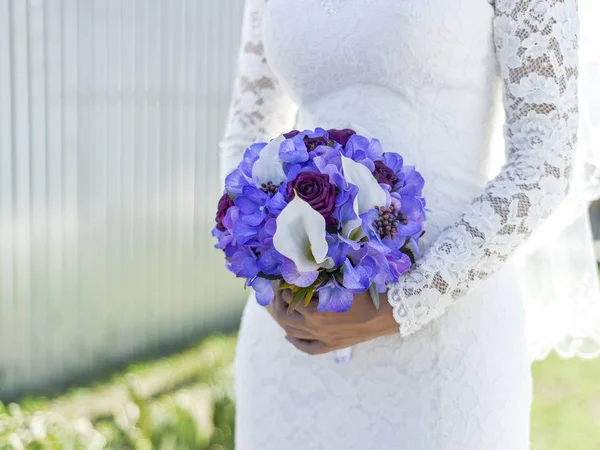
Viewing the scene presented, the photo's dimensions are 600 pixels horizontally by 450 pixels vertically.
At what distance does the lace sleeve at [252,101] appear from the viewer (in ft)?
6.91

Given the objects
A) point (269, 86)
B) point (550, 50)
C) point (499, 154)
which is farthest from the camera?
point (269, 86)

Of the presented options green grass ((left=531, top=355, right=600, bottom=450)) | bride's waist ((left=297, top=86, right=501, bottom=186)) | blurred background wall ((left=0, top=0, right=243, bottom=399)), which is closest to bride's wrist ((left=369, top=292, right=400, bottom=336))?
bride's waist ((left=297, top=86, right=501, bottom=186))

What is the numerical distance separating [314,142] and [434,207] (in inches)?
15.3

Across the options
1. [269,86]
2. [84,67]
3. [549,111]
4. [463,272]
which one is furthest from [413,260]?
[84,67]

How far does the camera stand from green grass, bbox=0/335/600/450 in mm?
3189

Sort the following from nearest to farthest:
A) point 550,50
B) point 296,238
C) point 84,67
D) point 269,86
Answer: point 296,238
point 550,50
point 269,86
point 84,67

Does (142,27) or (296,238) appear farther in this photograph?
(142,27)

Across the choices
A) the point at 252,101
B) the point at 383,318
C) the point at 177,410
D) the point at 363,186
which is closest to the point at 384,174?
the point at 363,186

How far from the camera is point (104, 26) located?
457cm

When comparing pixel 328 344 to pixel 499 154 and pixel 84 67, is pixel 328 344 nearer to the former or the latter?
pixel 499 154

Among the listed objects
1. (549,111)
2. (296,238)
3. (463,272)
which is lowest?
(463,272)

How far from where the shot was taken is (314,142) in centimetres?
143

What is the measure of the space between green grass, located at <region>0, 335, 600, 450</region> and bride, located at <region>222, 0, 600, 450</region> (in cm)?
145

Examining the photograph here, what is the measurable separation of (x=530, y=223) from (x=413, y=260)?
24cm
